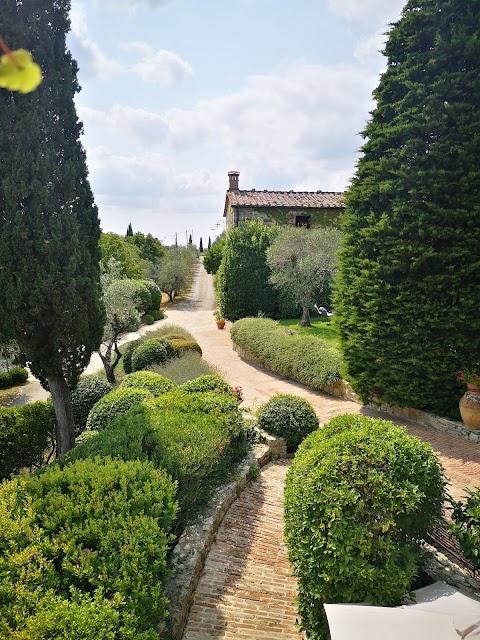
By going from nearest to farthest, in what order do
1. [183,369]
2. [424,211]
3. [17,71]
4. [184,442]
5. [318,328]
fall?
[17,71] → [184,442] → [424,211] → [183,369] → [318,328]

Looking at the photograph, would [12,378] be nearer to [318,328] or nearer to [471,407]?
[318,328]

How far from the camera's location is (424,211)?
8844mm

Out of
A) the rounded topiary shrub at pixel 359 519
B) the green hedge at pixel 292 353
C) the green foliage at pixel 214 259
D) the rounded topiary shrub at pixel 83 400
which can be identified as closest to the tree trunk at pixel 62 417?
the rounded topiary shrub at pixel 83 400

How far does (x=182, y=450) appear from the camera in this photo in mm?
5781

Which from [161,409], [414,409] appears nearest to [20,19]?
[161,409]

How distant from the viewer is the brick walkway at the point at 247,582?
422cm

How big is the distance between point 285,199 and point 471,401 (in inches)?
916

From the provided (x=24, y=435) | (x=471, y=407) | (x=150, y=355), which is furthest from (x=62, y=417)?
(x=471, y=407)

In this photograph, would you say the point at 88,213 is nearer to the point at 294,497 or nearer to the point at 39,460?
the point at 39,460

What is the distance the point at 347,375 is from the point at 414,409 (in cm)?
175

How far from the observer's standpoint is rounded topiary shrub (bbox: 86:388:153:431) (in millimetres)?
8648

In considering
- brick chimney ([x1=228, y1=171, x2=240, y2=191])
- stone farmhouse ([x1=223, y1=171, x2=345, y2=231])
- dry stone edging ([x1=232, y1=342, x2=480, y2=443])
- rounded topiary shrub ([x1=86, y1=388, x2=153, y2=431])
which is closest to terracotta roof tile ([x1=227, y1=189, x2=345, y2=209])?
stone farmhouse ([x1=223, y1=171, x2=345, y2=231])

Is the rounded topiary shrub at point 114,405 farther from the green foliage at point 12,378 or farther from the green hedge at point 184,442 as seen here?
the green foliage at point 12,378

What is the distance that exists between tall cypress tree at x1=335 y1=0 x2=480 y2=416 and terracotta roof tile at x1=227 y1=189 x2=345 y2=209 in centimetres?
1866
